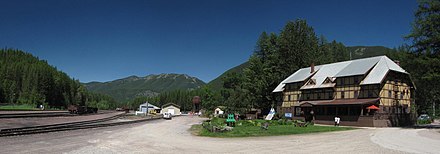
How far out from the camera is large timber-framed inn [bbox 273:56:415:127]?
44000mm

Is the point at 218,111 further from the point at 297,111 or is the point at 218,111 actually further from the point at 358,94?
the point at 358,94

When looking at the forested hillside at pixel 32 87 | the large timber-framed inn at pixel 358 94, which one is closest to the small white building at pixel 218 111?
the large timber-framed inn at pixel 358 94

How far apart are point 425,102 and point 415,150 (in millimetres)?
65864

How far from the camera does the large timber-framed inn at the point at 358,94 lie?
4400 centimetres

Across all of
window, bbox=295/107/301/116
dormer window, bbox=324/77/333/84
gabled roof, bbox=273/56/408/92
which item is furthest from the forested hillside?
dormer window, bbox=324/77/333/84

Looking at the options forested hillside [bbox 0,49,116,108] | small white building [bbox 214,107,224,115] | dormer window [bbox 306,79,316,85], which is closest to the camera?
dormer window [bbox 306,79,316,85]

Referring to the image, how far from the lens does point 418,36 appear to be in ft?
129

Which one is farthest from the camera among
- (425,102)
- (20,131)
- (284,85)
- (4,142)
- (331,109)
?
(425,102)

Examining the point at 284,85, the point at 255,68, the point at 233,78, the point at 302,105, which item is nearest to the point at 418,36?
the point at 302,105

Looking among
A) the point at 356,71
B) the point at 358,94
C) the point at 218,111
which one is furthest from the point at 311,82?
the point at 218,111

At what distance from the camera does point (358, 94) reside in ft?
152

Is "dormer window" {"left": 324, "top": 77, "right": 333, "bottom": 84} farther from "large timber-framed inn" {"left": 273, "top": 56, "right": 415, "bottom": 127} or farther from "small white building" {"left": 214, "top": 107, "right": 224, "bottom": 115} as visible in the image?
"small white building" {"left": 214, "top": 107, "right": 224, "bottom": 115}

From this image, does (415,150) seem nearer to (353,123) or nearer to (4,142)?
(4,142)

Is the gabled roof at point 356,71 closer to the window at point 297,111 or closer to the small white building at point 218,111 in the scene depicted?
the window at point 297,111
